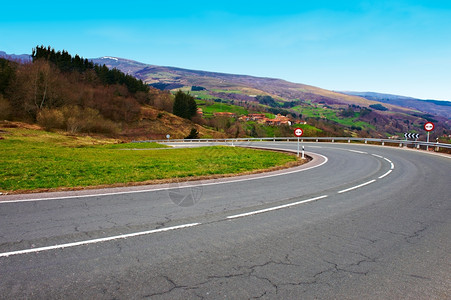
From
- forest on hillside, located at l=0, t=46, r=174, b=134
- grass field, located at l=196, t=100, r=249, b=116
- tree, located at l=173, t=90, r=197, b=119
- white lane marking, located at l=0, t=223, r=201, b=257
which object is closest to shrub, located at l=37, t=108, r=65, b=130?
forest on hillside, located at l=0, t=46, r=174, b=134

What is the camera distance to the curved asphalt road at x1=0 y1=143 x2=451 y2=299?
11.9 feet

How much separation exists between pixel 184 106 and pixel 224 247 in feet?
329

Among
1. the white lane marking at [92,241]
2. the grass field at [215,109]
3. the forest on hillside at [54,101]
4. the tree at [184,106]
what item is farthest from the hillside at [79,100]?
the white lane marking at [92,241]

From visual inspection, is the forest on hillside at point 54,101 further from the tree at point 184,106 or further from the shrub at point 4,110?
the tree at point 184,106

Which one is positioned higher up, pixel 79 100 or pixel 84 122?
pixel 79 100

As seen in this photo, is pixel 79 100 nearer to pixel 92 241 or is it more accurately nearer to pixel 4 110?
pixel 4 110

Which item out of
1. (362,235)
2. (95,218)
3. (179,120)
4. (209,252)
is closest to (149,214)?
(95,218)

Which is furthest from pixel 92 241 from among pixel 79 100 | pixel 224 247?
pixel 79 100

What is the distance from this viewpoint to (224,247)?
4.85 meters

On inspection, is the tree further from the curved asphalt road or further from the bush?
the curved asphalt road

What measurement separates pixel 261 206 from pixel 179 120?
89745mm

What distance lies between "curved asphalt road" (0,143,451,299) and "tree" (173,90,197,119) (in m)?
95.7

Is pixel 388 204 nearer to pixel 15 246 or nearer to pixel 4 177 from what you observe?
pixel 15 246

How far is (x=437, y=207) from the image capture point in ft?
25.2
